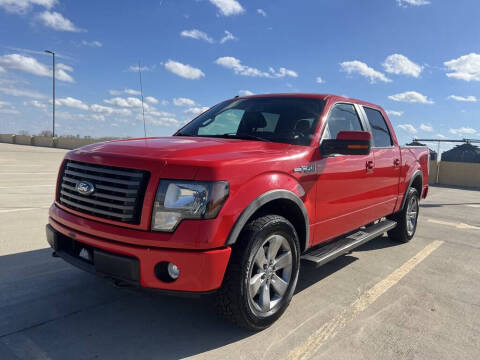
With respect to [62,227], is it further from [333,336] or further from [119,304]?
[333,336]

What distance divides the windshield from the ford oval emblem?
1.47m

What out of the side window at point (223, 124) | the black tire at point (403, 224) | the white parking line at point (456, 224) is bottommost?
the white parking line at point (456, 224)

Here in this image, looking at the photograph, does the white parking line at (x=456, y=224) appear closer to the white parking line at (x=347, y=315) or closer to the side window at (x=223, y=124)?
the white parking line at (x=347, y=315)

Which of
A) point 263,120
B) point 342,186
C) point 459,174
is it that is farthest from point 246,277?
point 459,174

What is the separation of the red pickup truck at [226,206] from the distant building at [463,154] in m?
17.3

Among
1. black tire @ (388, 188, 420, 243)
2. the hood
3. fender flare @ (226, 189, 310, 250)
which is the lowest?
black tire @ (388, 188, 420, 243)

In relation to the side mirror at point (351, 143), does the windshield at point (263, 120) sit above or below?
above

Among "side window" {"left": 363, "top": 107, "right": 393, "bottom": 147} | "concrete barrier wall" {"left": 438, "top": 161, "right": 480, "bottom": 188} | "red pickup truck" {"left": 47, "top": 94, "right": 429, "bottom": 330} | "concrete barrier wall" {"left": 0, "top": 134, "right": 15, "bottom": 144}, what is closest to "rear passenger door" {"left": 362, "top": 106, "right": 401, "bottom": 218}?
"side window" {"left": 363, "top": 107, "right": 393, "bottom": 147}

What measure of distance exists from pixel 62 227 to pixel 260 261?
5.14 ft

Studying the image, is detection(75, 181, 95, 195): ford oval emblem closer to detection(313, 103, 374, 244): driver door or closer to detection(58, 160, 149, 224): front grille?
detection(58, 160, 149, 224): front grille

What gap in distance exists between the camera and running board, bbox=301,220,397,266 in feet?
10.8

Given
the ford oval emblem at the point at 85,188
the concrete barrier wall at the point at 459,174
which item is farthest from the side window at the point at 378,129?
the concrete barrier wall at the point at 459,174

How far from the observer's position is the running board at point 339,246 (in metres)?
3.30

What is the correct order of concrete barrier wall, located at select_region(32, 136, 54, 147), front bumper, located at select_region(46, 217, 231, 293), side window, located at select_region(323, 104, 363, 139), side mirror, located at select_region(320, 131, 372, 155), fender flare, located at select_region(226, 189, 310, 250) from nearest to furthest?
front bumper, located at select_region(46, 217, 231, 293) < fender flare, located at select_region(226, 189, 310, 250) < side mirror, located at select_region(320, 131, 372, 155) < side window, located at select_region(323, 104, 363, 139) < concrete barrier wall, located at select_region(32, 136, 54, 147)
